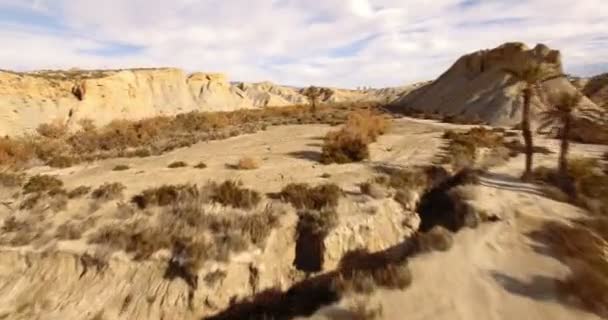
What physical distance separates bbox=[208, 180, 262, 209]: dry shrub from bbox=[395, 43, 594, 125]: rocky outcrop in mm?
23688

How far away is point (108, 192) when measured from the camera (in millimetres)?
14570

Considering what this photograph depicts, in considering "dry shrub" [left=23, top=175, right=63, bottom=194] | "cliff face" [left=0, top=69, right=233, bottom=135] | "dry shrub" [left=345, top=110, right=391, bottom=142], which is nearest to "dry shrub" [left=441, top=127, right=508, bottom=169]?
"dry shrub" [left=345, top=110, right=391, bottom=142]

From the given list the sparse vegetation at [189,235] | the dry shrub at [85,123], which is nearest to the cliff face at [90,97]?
the dry shrub at [85,123]

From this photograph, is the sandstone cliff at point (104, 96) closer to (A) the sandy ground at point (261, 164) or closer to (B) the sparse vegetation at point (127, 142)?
(B) the sparse vegetation at point (127, 142)

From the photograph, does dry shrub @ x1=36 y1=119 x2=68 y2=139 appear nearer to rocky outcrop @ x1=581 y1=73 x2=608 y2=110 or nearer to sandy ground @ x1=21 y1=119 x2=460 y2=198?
sandy ground @ x1=21 y1=119 x2=460 y2=198

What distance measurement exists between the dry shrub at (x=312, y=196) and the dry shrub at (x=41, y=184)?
789 centimetres

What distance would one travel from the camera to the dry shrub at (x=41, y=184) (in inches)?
606

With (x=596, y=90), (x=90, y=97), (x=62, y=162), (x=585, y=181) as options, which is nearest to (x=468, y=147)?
(x=585, y=181)

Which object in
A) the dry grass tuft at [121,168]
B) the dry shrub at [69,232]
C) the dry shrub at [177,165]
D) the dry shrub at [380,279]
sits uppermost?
the dry shrub at [177,165]

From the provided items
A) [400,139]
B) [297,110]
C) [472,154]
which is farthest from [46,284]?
[297,110]

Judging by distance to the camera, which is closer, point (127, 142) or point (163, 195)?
point (163, 195)

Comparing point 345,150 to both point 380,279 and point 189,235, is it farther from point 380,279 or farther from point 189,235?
point 380,279

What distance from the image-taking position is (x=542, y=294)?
8609mm

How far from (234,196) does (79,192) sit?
17.5ft
